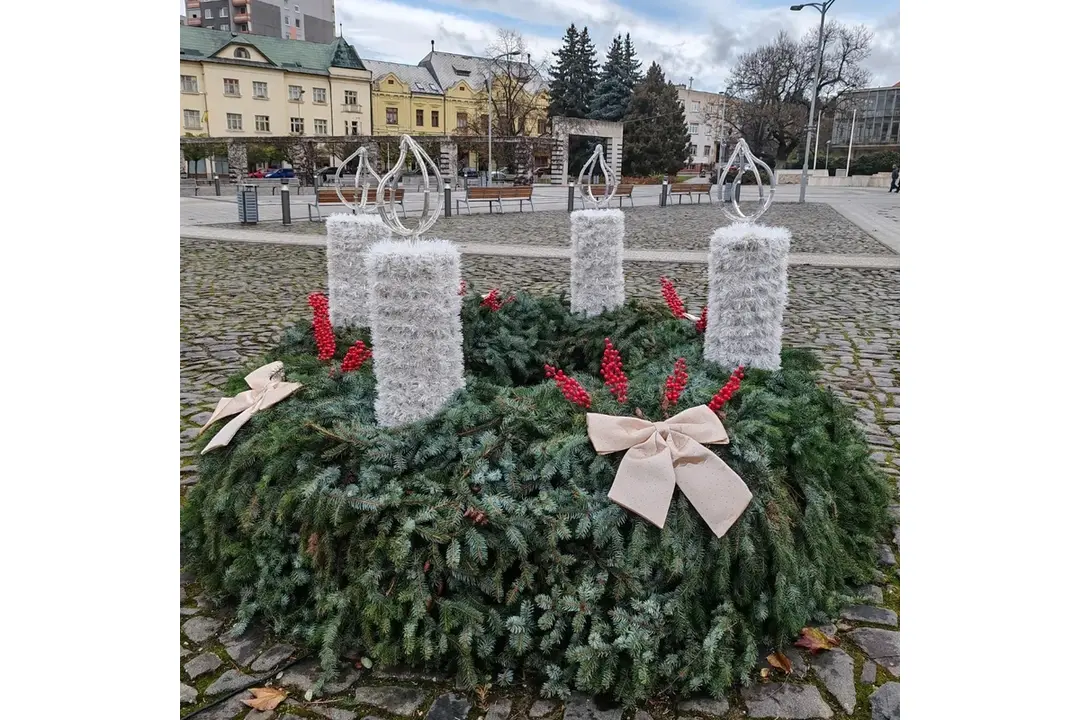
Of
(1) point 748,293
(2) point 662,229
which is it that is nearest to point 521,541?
(1) point 748,293

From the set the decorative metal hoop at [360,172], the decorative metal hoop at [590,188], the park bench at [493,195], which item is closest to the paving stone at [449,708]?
the decorative metal hoop at [360,172]

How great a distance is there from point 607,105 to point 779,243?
46334 millimetres

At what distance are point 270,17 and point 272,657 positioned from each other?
87443 millimetres

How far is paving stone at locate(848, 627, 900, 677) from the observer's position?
292 cm

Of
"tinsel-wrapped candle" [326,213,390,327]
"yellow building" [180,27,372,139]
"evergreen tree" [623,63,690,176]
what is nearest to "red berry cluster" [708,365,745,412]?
"tinsel-wrapped candle" [326,213,390,327]

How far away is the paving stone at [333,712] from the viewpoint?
2633 mm

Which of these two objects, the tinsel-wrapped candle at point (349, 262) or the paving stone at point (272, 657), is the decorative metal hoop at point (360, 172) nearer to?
the tinsel-wrapped candle at point (349, 262)

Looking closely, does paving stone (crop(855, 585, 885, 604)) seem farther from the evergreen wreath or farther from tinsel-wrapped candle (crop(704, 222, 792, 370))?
tinsel-wrapped candle (crop(704, 222, 792, 370))

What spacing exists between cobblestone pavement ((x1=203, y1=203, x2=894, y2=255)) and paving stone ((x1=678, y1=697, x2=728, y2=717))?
12.1m

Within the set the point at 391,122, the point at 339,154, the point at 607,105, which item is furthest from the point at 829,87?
the point at 391,122

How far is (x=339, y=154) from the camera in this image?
143ft

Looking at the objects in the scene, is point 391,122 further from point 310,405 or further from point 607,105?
point 310,405

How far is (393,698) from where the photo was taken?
2725mm

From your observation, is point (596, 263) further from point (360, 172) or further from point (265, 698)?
point (265, 698)
